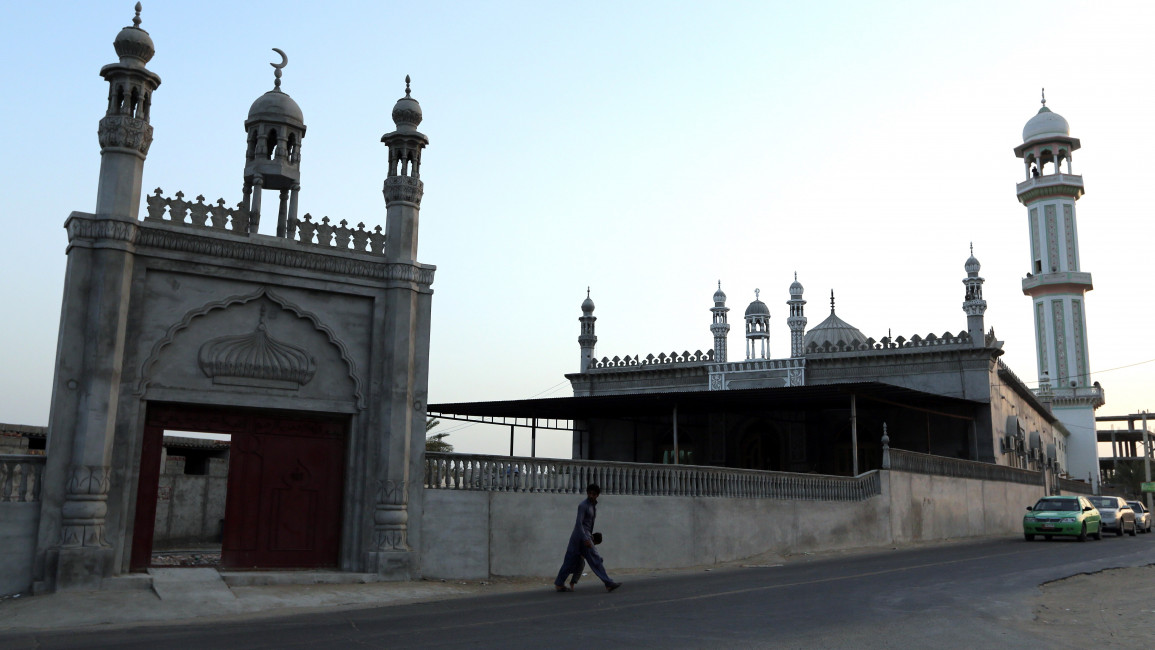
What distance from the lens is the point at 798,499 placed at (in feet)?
66.2

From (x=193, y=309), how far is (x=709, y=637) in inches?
339

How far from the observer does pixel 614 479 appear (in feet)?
53.6

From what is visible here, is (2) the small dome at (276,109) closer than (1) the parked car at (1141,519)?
Yes

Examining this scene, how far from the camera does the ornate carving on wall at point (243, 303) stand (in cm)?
1238

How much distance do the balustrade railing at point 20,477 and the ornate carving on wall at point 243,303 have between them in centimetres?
150

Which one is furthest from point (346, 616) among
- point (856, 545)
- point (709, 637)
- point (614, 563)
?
point (856, 545)

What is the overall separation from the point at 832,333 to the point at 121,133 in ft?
96.5

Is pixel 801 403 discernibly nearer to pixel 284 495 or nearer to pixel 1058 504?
pixel 1058 504

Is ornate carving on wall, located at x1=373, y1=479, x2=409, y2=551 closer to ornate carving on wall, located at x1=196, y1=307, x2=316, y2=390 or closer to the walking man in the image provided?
ornate carving on wall, located at x1=196, y1=307, x2=316, y2=390

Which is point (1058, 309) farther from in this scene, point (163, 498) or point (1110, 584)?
point (163, 498)

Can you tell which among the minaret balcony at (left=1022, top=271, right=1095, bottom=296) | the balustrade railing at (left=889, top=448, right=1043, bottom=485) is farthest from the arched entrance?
the minaret balcony at (left=1022, top=271, right=1095, bottom=296)

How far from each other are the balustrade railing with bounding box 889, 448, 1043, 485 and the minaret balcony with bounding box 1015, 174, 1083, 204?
27086 millimetres

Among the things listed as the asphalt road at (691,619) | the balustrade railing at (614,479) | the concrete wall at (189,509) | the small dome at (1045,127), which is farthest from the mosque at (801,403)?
the small dome at (1045,127)

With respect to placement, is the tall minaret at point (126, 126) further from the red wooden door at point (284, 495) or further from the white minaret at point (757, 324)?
the white minaret at point (757, 324)
